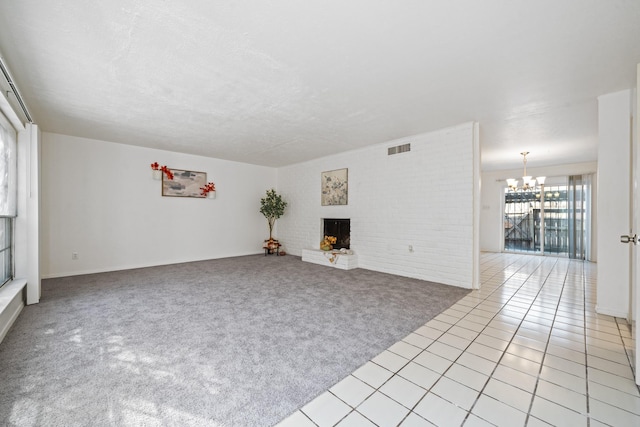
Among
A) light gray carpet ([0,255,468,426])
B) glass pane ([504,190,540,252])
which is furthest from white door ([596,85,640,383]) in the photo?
glass pane ([504,190,540,252])

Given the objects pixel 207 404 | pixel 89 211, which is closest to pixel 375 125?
pixel 207 404

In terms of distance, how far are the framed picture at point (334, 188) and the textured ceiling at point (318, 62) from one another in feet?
5.96

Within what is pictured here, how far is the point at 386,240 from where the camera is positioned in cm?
510

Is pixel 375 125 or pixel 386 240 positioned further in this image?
pixel 386 240

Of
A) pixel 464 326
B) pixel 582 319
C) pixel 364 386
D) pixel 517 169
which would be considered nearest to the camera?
pixel 364 386

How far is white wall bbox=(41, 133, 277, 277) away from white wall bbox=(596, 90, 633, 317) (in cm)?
667

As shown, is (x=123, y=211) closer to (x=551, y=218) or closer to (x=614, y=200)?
(x=614, y=200)

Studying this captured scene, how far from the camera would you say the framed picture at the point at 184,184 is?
577 centimetres

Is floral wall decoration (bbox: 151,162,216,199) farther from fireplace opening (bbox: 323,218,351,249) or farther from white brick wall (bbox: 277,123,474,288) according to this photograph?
fireplace opening (bbox: 323,218,351,249)

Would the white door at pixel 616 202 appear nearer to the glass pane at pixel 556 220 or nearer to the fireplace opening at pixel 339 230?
the fireplace opening at pixel 339 230

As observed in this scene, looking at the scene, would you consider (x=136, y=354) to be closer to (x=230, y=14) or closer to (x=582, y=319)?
(x=230, y=14)

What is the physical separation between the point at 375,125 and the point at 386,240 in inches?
86.1

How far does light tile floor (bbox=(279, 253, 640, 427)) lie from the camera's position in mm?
1457

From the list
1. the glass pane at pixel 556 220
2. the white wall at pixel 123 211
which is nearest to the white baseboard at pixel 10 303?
the white wall at pixel 123 211
